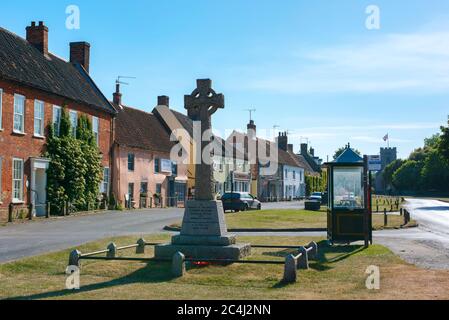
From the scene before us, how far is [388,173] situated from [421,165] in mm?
33957

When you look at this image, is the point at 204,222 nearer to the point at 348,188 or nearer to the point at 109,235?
the point at 348,188

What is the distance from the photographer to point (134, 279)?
1127 centimetres

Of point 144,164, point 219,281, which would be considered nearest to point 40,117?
point 144,164

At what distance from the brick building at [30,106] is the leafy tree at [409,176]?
89852 millimetres

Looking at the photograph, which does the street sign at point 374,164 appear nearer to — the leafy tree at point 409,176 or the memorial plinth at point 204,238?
the memorial plinth at point 204,238

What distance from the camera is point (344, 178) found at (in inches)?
713

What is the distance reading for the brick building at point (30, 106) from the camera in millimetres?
27344

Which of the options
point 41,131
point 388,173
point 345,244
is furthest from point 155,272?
point 388,173

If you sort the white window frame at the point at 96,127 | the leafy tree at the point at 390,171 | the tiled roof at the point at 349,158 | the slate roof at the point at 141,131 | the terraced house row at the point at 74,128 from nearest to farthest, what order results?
the tiled roof at the point at 349,158
the terraced house row at the point at 74,128
the white window frame at the point at 96,127
the slate roof at the point at 141,131
the leafy tree at the point at 390,171

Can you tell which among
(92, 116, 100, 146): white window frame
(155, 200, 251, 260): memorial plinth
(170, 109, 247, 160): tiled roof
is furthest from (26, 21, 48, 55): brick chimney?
(155, 200, 251, 260): memorial plinth

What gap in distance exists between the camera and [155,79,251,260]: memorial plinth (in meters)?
13.0

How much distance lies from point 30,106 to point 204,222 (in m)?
19.5

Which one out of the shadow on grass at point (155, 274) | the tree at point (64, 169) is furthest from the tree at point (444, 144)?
the shadow on grass at point (155, 274)

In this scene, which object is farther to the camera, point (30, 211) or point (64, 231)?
point (30, 211)
